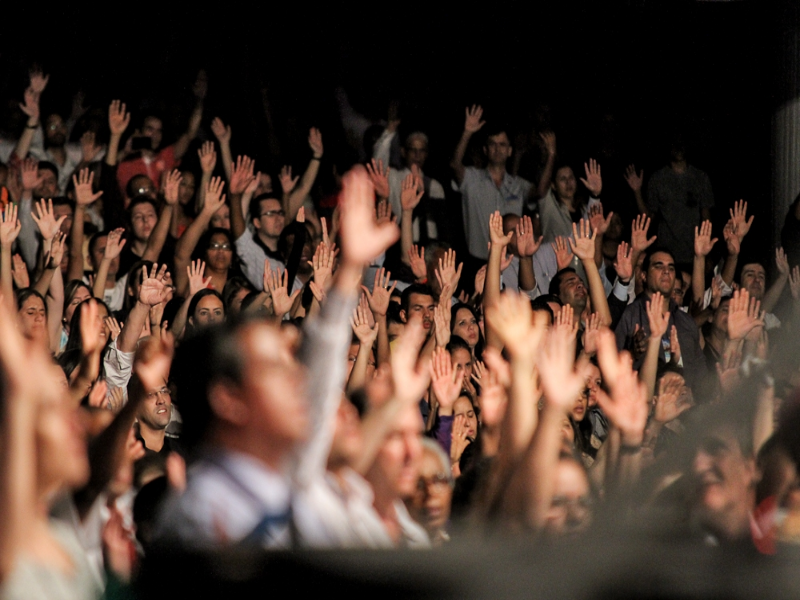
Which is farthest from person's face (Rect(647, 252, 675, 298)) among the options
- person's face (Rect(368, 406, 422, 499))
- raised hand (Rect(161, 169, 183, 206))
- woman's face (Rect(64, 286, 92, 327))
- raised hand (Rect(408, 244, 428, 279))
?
person's face (Rect(368, 406, 422, 499))

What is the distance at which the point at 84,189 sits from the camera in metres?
5.66

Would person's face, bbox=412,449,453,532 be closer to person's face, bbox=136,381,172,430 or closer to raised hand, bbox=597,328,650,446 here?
raised hand, bbox=597,328,650,446

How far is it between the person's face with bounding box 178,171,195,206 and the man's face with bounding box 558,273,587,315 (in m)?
2.03

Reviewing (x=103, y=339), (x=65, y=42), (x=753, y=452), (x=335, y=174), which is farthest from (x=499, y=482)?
(x=65, y=42)

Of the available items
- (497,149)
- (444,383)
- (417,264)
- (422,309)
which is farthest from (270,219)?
(444,383)

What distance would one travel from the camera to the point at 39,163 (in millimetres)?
5887

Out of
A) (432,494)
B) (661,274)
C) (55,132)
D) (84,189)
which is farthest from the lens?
(55,132)

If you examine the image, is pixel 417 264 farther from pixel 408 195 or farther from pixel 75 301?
pixel 75 301

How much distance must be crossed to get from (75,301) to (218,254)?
2.47ft

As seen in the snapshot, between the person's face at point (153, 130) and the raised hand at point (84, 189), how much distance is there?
27.4 inches

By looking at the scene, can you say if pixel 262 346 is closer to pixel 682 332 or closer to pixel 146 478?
pixel 146 478

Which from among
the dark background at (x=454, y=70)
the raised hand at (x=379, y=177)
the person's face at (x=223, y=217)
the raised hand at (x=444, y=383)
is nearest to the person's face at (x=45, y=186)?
the person's face at (x=223, y=217)

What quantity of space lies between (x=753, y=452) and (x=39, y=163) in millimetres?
4596

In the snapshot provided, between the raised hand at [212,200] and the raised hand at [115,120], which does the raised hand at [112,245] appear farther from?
the raised hand at [115,120]
